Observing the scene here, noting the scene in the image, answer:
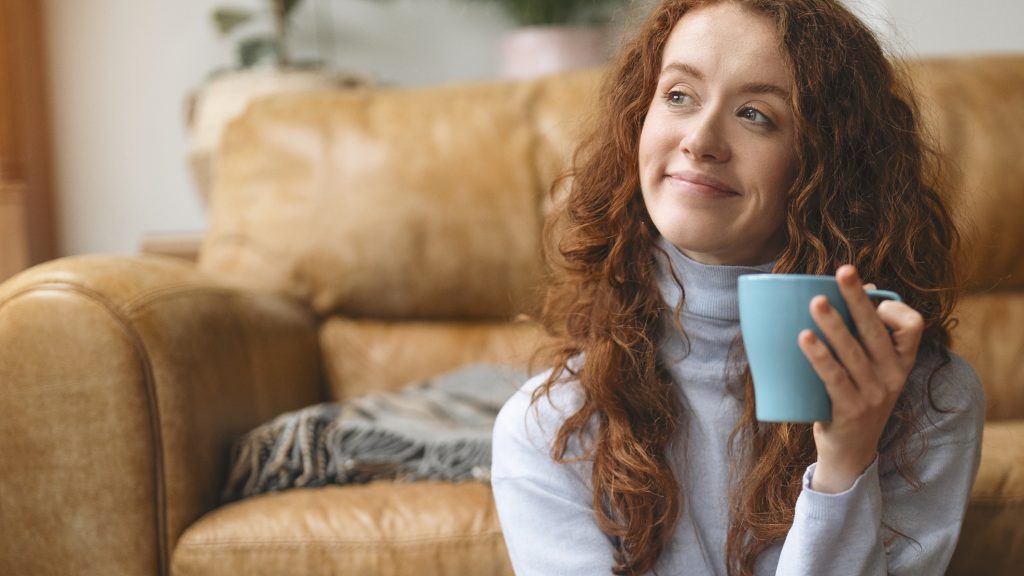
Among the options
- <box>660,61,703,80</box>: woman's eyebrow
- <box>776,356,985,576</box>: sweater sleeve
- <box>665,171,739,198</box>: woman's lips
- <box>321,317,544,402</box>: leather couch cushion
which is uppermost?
<box>660,61,703,80</box>: woman's eyebrow

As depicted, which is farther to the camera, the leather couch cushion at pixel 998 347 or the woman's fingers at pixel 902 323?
the leather couch cushion at pixel 998 347

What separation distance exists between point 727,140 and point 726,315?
0.17 m

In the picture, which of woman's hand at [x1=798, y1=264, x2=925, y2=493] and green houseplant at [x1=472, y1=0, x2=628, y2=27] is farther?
green houseplant at [x1=472, y1=0, x2=628, y2=27]

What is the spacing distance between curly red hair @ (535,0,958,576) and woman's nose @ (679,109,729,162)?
73 mm

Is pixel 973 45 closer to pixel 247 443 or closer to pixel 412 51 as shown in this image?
pixel 412 51

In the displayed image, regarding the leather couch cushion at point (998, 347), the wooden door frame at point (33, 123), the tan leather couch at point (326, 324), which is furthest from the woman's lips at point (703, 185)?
the wooden door frame at point (33, 123)

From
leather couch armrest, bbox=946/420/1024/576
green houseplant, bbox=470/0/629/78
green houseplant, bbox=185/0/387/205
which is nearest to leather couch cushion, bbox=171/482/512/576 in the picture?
leather couch armrest, bbox=946/420/1024/576

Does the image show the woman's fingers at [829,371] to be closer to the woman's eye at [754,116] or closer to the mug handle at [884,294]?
the mug handle at [884,294]

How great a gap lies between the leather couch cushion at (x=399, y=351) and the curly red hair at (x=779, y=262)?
2.93 feet

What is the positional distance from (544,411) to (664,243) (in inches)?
8.3

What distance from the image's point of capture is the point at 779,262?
96 cm

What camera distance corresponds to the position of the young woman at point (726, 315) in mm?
917

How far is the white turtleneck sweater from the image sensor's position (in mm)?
905

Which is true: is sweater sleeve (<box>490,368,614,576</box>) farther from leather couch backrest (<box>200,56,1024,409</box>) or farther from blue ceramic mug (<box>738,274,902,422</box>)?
leather couch backrest (<box>200,56,1024,409</box>)
